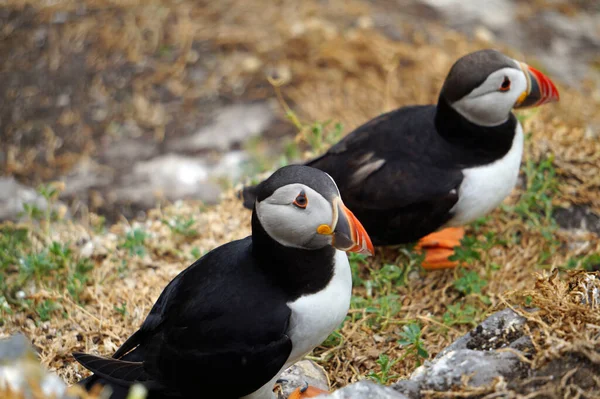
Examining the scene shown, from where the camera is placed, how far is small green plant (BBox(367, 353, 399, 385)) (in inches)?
129

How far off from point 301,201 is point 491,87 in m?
1.56

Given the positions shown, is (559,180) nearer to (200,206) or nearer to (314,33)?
(200,206)

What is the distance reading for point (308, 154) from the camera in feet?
17.1

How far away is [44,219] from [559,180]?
3.52m

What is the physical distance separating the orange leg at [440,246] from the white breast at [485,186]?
0.87ft

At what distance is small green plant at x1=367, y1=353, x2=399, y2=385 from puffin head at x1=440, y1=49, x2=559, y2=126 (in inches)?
55.2

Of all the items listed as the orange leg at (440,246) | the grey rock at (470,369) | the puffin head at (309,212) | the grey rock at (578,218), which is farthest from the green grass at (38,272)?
the grey rock at (578,218)

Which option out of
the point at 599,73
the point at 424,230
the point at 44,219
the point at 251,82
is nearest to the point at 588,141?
the point at 424,230

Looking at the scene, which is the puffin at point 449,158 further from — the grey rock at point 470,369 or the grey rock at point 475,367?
the grey rock at point 470,369

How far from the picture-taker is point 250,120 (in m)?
6.62

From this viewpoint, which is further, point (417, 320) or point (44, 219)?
point (44, 219)

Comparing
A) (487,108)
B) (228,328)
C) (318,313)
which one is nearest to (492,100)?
(487,108)

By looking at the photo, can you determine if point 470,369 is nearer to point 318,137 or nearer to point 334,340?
point 334,340

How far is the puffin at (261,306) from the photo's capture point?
2.79 m
